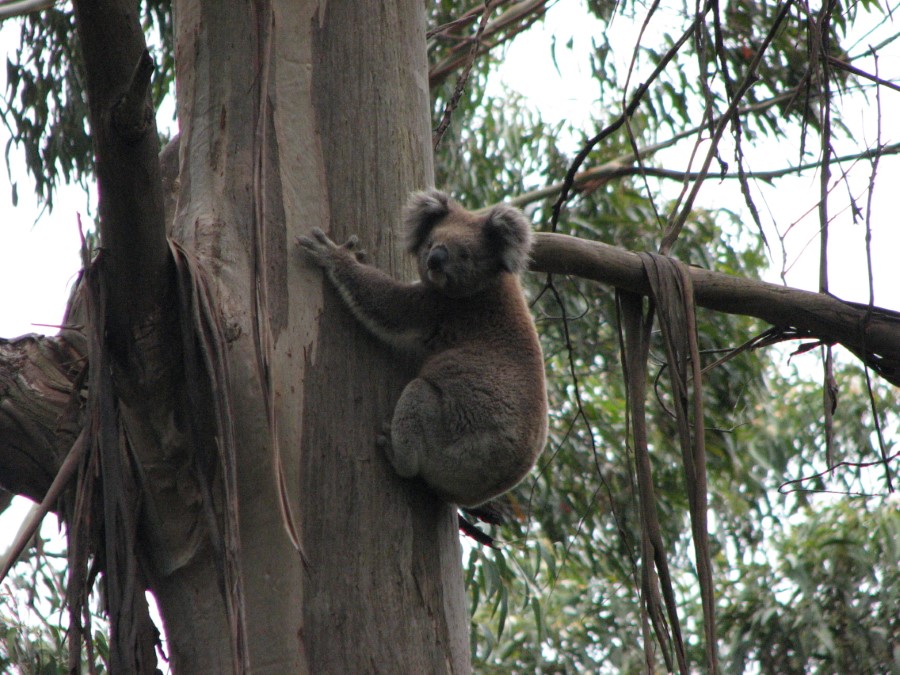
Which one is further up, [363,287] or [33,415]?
[363,287]

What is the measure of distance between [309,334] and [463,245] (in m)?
1.19

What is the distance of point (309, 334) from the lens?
6.52 ft

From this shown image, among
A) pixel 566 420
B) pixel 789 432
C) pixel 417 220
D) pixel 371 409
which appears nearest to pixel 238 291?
pixel 371 409

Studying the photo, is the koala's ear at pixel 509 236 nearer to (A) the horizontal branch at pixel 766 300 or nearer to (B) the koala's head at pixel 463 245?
(B) the koala's head at pixel 463 245

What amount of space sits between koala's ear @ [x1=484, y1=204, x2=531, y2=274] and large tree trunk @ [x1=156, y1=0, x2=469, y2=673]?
54 centimetres

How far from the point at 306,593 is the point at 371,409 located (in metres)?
0.41

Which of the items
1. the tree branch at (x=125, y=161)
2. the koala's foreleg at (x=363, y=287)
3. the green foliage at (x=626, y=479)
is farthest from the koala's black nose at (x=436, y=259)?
the green foliage at (x=626, y=479)

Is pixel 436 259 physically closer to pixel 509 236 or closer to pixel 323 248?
pixel 509 236

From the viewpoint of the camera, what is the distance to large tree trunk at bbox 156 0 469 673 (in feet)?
5.74

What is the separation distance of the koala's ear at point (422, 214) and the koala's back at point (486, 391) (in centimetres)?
22

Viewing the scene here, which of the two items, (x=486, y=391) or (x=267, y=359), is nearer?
(x=267, y=359)

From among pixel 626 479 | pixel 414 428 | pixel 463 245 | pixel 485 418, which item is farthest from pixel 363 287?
pixel 626 479

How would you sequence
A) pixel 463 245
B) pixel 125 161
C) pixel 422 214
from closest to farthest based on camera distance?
pixel 125 161, pixel 422 214, pixel 463 245

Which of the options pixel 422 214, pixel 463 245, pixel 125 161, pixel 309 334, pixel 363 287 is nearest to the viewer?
pixel 125 161
